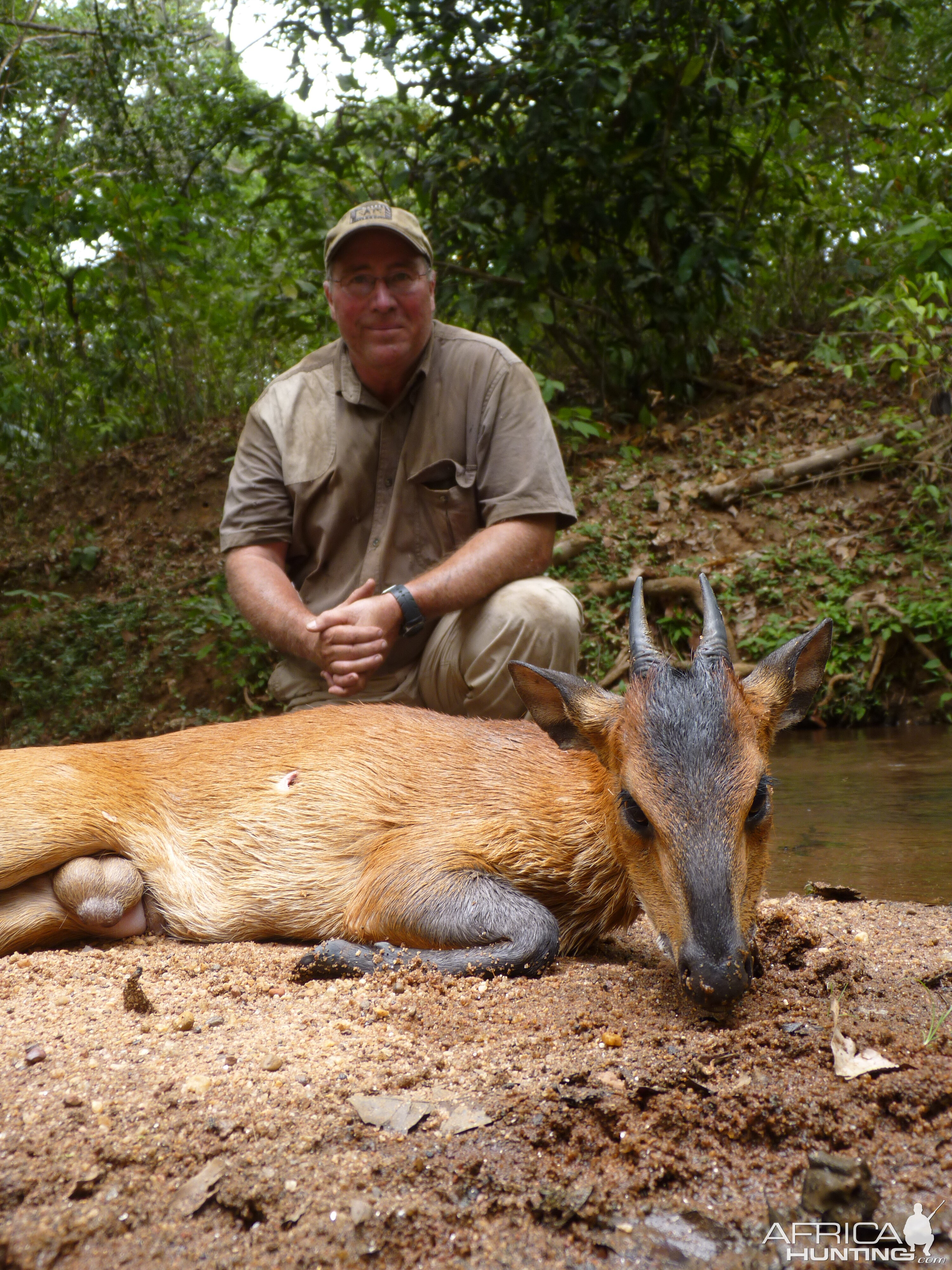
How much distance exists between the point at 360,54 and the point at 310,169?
1.14 meters

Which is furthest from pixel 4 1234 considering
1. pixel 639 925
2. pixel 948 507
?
pixel 948 507

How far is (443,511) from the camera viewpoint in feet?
16.4

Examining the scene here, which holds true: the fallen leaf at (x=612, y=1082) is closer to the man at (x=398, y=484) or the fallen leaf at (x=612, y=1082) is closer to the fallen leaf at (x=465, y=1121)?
the fallen leaf at (x=465, y=1121)

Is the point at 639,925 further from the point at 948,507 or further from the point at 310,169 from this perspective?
the point at 310,169

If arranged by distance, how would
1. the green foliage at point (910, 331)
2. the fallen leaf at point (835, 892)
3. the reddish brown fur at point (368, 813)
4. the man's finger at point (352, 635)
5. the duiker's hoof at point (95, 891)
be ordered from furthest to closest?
the green foliage at point (910, 331), the man's finger at point (352, 635), the fallen leaf at point (835, 892), the duiker's hoof at point (95, 891), the reddish brown fur at point (368, 813)

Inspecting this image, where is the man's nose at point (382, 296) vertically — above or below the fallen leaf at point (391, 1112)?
above

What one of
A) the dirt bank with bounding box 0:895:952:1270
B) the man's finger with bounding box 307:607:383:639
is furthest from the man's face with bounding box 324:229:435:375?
the dirt bank with bounding box 0:895:952:1270

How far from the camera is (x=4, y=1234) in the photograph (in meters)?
1.54

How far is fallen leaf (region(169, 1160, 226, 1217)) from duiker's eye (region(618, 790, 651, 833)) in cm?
127

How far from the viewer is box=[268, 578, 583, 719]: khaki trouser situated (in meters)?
4.61

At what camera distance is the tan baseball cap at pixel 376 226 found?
4918mm

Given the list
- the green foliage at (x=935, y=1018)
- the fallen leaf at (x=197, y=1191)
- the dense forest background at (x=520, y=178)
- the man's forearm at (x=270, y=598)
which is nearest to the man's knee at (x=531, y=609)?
the man's forearm at (x=270, y=598)

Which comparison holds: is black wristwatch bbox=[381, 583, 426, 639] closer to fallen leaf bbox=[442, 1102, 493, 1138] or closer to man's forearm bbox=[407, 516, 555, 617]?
man's forearm bbox=[407, 516, 555, 617]

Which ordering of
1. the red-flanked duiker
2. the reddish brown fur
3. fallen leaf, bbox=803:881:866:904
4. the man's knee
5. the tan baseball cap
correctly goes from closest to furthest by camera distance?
the red-flanked duiker
the reddish brown fur
fallen leaf, bbox=803:881:866:904
the man's knee
the tan baseball cap
